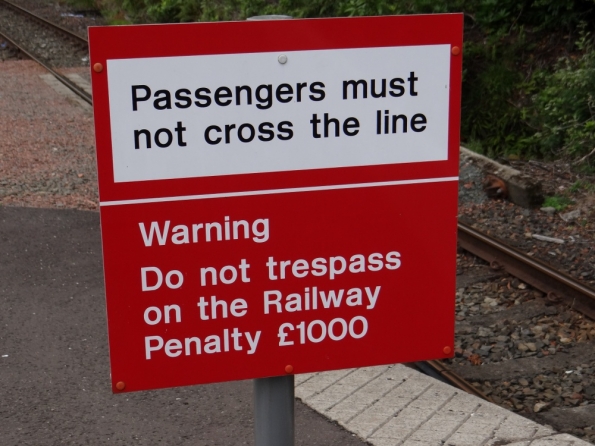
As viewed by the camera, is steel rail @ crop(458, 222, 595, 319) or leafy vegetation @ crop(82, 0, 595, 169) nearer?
steel rail @ crop(458, 222, 595, 319)

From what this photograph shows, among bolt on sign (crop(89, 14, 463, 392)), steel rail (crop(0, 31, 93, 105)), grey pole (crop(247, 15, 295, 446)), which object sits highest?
bolt on sign (crop(89, 14, 463, 392))

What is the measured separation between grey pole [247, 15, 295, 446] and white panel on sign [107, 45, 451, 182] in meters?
0.55

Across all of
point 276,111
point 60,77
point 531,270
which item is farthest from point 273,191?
point 60,77

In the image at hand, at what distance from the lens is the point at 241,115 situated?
1936 millimetres

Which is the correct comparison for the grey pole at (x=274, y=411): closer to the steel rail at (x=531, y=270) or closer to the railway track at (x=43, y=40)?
the steel rail at (x=531, y=270)

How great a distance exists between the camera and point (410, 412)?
386 centimetres

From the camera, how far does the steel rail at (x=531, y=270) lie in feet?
19.4

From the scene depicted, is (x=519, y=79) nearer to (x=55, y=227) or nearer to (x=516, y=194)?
(x=516, y=194)

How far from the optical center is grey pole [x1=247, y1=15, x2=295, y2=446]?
211cm

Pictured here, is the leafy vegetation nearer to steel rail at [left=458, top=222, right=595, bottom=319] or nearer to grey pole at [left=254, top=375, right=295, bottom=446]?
steel rail at [left=458, top=222, right=595, bottom=319]

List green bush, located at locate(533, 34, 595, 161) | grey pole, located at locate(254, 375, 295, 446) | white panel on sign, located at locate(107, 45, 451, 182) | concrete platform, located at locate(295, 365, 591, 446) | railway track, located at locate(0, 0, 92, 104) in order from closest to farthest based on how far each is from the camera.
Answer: white panel on sign, located at locate(107, 45, 451, 182) < grey pole, located at locate(254, 375, 295, 446) < concrete platform, located at locate(295, 365, 591, 446) < green bush, located at locate(533, 34, 595, 161) < railway track, located at locate(0, 0, 92, 104)

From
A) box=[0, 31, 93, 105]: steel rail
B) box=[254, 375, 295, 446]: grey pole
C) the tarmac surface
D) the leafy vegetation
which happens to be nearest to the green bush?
the leafy vegetation

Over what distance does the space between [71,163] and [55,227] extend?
2.86 meters

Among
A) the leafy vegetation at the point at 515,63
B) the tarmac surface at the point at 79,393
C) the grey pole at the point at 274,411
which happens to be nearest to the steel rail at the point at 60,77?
the leafy vegetation at the point at 515,63
